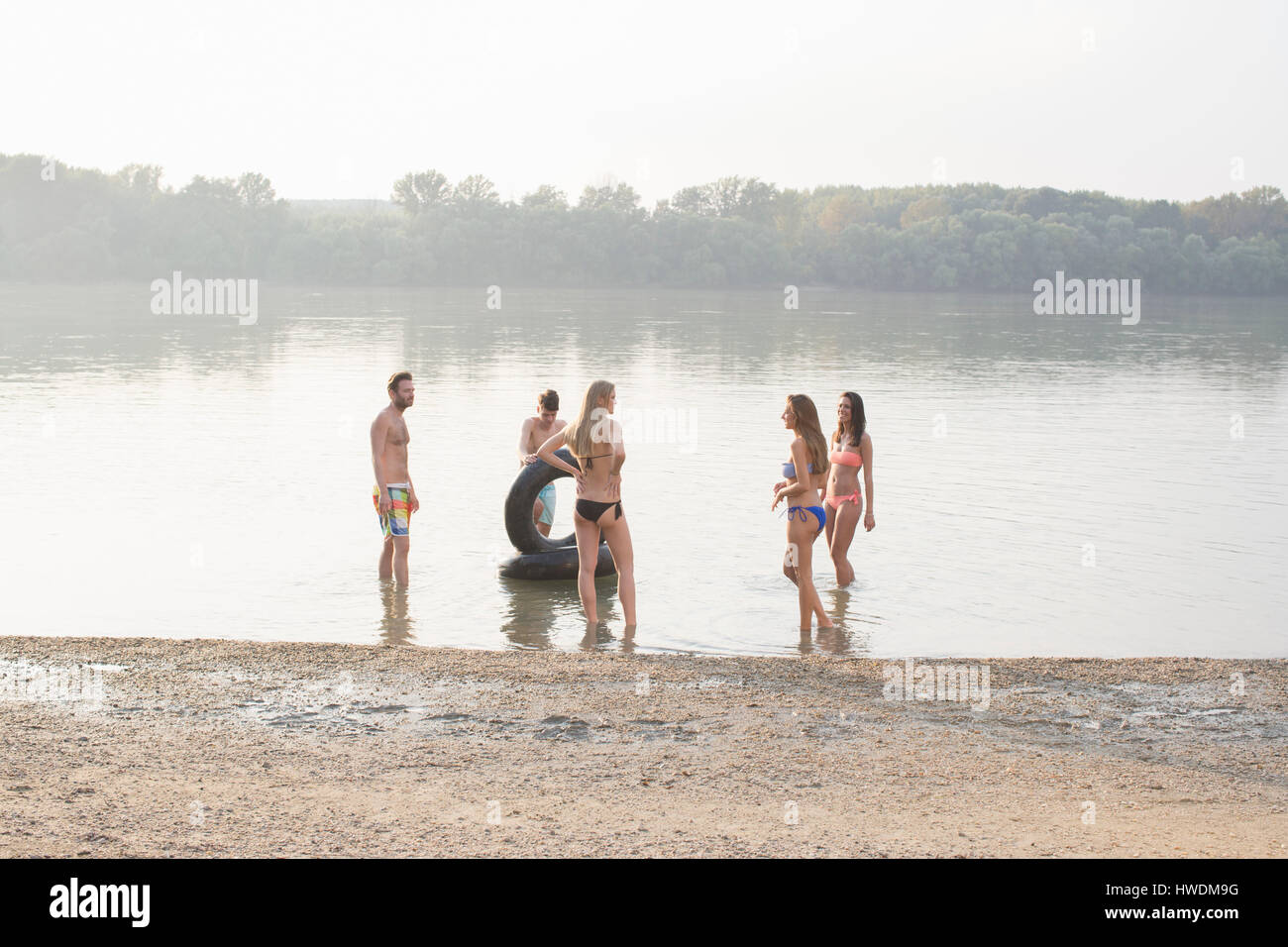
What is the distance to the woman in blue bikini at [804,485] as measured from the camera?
959cm

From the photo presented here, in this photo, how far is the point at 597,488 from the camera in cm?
974

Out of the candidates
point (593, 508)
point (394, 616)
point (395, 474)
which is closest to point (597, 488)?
point (593, 508)

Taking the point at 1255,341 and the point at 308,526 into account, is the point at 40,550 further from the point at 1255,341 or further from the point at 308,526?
the point at 1255,341

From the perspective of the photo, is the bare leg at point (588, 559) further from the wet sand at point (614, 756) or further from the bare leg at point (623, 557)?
the wet sand at point (614, 756)

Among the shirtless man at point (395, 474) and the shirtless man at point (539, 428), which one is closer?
the shirtless man at point (395, 474)

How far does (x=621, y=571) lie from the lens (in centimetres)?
1003

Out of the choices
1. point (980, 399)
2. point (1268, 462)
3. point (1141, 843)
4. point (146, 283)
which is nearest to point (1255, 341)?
point (980, 399)

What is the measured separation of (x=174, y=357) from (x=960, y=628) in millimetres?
31466

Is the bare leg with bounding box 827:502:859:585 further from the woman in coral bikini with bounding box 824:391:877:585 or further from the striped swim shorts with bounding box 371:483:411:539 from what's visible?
the striped swim shorts with bounding box 371:483:411:539

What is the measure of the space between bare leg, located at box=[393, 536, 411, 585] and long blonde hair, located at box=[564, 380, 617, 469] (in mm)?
2472

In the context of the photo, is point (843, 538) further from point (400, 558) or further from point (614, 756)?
point (614, 756)

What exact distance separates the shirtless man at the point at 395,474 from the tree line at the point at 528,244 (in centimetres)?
10307

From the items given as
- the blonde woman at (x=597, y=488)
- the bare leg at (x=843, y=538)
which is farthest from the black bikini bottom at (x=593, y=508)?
the bare leg at (x=843, y=538)

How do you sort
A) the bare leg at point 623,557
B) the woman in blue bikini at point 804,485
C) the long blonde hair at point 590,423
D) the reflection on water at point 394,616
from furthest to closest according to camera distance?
the reflection on water at point 394,616 → the bare leg at point 623,557 → the woman in blue bikini at point 804,485 → the long blonde hair at point 590,423
